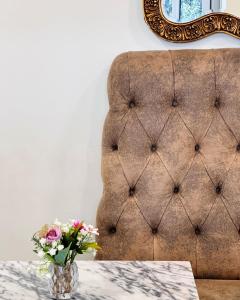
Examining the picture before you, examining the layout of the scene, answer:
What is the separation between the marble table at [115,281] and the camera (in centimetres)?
125

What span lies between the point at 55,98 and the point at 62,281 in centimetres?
91

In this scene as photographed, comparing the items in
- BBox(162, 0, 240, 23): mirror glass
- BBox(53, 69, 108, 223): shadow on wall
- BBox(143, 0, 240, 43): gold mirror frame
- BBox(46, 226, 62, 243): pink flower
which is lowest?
BBox(46, 226, 62, 243): pink flower

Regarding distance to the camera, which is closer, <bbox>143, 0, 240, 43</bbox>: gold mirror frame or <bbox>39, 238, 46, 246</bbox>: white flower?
<bbox>39, 238, 46, 246</bbox>: white flower

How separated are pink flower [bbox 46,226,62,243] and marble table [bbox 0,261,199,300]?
0.18 metres

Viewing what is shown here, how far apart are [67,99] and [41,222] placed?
55cm

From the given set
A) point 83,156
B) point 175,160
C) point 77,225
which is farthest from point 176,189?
point 77,225

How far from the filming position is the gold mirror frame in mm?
1782

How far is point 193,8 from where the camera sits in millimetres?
1798

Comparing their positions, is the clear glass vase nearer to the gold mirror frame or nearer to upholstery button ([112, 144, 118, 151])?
upholstery button ([112, 144, 118, 151])

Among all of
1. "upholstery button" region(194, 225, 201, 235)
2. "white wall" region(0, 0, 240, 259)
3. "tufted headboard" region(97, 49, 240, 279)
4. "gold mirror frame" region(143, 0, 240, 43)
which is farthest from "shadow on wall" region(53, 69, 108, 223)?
"upholstery button" region(194, 225, 201, 235)

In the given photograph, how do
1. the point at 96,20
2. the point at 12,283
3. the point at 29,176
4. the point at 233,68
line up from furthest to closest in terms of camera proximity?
the point at 29,176, the point at 96,20, the point at 233,68, the point at 12,283

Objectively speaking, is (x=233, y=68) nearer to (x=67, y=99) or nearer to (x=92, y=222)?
(x=67, y=99)

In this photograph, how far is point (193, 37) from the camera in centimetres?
181

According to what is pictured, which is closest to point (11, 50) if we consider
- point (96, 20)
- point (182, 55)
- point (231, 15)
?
point (96, 20)
